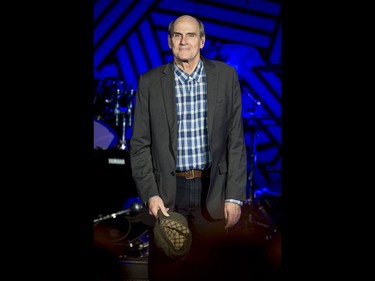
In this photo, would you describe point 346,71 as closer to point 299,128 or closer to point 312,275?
point 299,128

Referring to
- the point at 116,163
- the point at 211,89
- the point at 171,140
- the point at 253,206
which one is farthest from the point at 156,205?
the point at 253,206

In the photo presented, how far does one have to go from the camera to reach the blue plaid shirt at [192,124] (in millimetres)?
2271

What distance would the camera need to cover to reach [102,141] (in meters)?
5.68

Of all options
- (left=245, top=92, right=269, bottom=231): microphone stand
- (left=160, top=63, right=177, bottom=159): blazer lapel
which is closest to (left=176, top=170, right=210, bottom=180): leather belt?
(left=160, top=63, right=177, bottom=159): blazer lapel

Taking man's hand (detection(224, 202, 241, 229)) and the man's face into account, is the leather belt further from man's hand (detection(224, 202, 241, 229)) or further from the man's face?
the man's face

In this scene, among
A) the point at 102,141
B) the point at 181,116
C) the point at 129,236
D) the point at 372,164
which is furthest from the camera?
the point at 102,141

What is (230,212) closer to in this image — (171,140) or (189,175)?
(189,175)

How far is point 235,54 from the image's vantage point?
595 centimetres

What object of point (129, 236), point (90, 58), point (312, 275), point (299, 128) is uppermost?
point (90, 58)

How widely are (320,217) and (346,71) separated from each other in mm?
585

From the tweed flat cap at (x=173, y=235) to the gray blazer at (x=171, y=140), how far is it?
12 centimetres

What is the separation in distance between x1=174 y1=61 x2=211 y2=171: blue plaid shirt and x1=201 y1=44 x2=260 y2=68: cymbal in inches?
126

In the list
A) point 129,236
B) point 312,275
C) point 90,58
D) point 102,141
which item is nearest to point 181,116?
point 90,58

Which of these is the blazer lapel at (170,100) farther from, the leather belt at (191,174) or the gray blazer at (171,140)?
the leather belt at (191,174)
